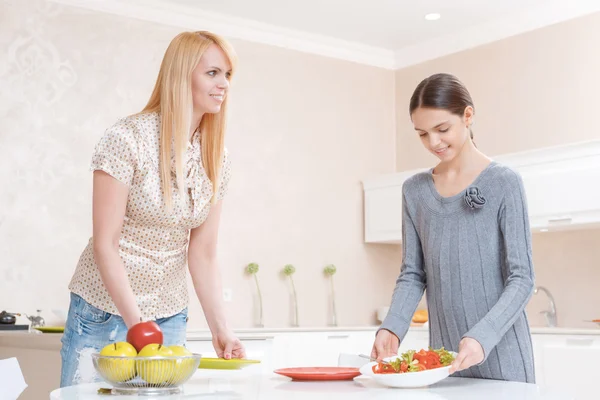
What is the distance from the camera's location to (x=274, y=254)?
5.21m

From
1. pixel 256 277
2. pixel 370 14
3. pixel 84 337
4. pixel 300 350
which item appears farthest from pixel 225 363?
pixel 370 14

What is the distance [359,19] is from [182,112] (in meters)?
3.49

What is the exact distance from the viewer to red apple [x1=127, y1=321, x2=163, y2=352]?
4.88 ft

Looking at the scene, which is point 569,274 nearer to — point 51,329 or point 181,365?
point 51,329

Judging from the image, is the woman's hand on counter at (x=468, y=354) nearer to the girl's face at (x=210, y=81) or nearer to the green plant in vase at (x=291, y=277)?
the girl's face at (x=210, y=81)

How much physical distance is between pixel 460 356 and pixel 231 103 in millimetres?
3638

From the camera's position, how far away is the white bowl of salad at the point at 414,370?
5.12ft

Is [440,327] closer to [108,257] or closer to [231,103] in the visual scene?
[108,257]

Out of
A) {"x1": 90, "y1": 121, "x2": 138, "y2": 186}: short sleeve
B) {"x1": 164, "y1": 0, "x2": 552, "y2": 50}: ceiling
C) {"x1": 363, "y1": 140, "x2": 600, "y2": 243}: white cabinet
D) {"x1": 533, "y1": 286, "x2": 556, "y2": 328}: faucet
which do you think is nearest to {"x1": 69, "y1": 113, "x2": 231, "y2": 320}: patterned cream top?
{"x1": 90, "y1": 121, "x2": 138, "y2": 186}: short sleeve

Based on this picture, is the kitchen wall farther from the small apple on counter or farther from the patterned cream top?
the small apple on counter

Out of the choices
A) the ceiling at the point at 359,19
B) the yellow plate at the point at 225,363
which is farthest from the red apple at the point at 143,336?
the ceiling at the point at 359,19

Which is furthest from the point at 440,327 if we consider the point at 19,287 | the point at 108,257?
the point at 19,287

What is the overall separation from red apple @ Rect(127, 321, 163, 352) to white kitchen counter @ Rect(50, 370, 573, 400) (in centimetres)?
11

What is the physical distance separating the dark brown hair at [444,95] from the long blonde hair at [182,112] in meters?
0.51
